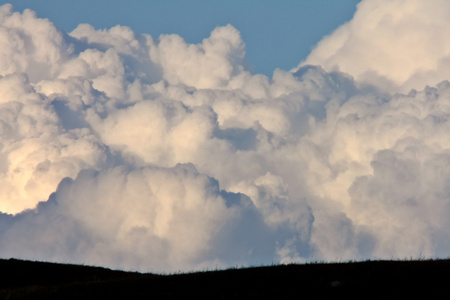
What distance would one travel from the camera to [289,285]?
41.8m

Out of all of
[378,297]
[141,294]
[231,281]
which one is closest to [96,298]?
[141,294]

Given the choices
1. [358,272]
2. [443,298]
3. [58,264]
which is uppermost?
[58,264]

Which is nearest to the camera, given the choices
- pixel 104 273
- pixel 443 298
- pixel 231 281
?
pixel 443 298

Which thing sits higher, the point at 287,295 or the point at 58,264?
the point at 58,264

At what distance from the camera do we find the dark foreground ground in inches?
1555

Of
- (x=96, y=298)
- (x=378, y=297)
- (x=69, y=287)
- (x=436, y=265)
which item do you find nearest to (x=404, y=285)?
(x=378, y=297)

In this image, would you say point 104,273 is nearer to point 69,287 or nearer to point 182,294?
point 69,287

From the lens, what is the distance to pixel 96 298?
41375 mm

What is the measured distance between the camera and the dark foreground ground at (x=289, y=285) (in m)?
39.5

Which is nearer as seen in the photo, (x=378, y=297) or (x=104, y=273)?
(x=378, y=297)

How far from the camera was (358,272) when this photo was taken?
44250mm

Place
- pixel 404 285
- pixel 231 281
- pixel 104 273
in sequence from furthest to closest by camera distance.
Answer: pixel 104 273 < pixel 231 281 < pixel 404 285

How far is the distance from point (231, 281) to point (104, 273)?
17.4 metres

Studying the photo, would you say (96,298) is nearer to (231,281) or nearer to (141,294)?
(141,294)
